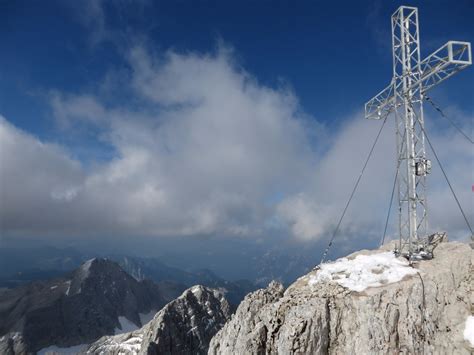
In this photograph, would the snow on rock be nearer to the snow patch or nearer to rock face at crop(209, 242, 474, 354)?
rock face at crop(209, 242, 474, 354)

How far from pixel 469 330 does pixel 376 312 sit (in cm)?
693

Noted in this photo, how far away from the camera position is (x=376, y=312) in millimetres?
28609

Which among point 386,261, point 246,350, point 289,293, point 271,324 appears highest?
point 386,261

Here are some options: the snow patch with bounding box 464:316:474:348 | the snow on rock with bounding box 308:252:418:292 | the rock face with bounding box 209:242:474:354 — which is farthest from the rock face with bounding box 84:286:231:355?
the snow patch with bounding box 464:316:474:348

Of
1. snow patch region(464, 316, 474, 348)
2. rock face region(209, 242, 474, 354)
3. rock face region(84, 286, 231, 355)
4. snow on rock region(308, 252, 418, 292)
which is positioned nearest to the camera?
snow patch region(464, 316, 474, 348)

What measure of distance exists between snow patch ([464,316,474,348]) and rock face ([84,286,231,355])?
432ft

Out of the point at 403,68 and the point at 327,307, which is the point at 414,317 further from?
the point at 403,68

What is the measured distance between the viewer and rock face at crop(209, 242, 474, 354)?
1086 inches

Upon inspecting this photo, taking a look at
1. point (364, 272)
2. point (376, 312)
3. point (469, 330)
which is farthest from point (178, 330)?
point (469, 330)

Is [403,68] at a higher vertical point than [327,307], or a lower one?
higher

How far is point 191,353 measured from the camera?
158m

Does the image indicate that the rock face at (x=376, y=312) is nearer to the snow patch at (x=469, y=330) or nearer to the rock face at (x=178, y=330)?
the snow patch at (x=469, y=330)

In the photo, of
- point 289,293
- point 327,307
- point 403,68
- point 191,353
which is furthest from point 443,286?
point 191,353

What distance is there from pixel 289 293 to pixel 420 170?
18815 mm
